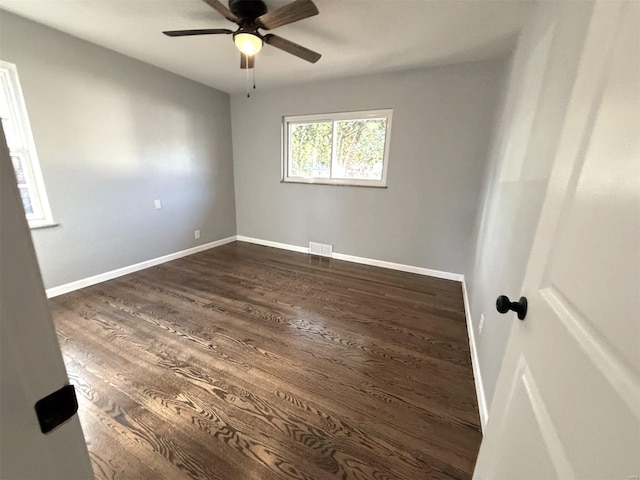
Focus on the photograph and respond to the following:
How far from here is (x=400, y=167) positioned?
10.9ft

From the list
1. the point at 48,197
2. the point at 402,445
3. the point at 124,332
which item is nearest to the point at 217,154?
the point at 48,197

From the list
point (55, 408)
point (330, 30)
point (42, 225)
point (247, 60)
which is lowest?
point (42, 225)

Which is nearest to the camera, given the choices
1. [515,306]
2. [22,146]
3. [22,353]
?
[22,353]

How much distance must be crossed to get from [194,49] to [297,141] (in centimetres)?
168

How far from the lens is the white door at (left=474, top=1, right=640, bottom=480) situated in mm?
388

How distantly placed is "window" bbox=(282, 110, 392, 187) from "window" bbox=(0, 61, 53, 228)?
8.75 feet

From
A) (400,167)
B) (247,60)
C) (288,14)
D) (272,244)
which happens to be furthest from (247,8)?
(272,244)

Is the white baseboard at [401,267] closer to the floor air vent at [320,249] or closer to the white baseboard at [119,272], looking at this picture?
the floor air vent at [320,249]

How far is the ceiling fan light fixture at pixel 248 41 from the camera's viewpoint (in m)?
1.95

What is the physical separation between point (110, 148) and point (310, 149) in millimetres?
2392

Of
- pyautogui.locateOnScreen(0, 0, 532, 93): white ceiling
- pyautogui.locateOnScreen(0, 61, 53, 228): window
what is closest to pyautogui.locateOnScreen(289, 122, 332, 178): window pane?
pyautogui.locateOnScreen(0, 0, 532, 93): white ceiling

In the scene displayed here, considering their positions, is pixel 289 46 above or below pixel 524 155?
above

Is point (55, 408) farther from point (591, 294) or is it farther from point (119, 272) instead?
point (119, 272)

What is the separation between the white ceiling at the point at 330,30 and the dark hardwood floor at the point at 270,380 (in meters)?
2.40
